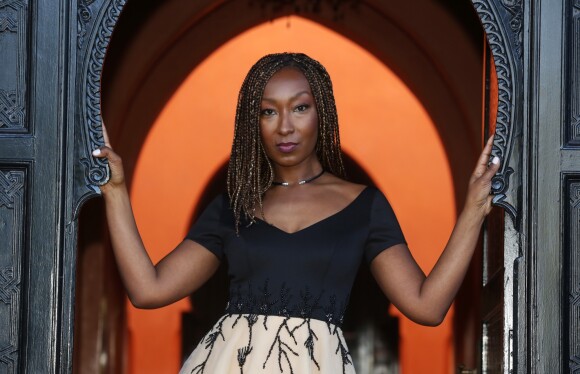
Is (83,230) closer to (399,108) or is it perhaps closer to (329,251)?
(399,108)

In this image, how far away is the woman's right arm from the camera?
4160 mm

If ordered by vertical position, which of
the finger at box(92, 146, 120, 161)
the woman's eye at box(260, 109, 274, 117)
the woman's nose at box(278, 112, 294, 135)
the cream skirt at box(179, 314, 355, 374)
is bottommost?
the cream skirt at box(179, 314, 355, 374)

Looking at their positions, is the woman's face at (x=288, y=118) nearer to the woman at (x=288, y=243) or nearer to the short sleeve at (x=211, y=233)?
the woman at (x=288, y=243)

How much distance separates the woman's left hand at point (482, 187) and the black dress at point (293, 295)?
0.29 metres

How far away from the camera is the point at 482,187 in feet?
13.3

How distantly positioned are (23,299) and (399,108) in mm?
3569

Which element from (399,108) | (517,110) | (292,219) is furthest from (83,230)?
(517,110)

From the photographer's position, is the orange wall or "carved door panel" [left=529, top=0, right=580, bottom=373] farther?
the orange wall

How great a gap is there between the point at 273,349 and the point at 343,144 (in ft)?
11.3

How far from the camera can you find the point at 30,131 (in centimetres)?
431

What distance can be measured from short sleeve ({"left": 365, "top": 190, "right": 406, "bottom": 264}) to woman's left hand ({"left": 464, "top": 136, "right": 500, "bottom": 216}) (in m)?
0.27

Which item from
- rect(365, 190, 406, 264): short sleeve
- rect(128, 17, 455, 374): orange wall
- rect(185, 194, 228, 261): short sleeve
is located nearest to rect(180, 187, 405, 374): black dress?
rect(365, 190, 406, 264): short sleeve

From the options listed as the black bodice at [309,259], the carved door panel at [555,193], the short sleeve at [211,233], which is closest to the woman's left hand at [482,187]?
the carved door panel at [555,193]

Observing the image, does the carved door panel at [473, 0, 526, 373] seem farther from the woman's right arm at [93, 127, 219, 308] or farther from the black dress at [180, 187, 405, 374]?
the woman's right arm at [93, 127, 219, 308]
